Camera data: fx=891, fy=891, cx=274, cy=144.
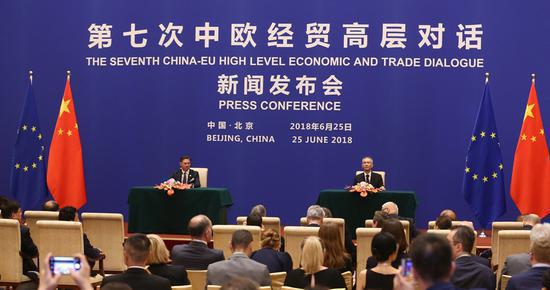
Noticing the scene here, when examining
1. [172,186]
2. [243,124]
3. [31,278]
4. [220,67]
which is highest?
[220,67]

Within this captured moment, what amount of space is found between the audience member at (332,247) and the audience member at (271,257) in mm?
369

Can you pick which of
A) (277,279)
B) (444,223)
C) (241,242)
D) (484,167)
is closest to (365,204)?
(484,167)

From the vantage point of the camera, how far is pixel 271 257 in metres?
6.72

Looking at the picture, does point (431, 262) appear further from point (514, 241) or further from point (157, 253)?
point (514, 241)

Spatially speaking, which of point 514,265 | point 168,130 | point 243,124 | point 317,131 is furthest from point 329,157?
point 514,265

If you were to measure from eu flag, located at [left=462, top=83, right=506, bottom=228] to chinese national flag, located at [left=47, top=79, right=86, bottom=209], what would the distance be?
5.20 metres

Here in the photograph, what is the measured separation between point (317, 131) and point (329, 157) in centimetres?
42

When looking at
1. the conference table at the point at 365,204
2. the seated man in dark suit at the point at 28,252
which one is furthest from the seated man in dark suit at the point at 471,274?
the conference table at the point at 365,204

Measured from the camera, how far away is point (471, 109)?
12773 mm

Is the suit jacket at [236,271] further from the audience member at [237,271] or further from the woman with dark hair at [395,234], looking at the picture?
the woman with dark hair at [395,234]

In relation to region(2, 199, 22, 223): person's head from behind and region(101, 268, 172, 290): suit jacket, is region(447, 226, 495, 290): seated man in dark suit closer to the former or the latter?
region(101, 268, 172, 290): suit jacket

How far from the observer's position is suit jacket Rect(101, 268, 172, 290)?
5.15 metres

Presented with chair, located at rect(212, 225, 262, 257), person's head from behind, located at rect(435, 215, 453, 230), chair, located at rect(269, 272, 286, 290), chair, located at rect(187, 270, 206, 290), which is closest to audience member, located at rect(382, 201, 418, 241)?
person's head from behind, located at rect(435, 215, 453, 230)

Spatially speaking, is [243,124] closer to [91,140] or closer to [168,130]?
[168,130]
